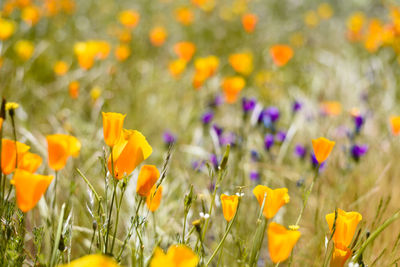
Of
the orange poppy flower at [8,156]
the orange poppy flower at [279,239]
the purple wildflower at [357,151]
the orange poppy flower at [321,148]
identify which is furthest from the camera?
the purple wildflower at [357,151]

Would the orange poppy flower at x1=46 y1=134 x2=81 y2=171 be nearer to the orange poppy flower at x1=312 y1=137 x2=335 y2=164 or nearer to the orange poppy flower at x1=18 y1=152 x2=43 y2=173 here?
the orange poppy flower at x1=18 y1=152 x2=43 y2=173

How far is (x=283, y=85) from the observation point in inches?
157

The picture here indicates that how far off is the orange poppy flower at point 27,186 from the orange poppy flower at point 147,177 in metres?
0.22

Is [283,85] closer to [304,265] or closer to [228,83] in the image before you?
[228,83]

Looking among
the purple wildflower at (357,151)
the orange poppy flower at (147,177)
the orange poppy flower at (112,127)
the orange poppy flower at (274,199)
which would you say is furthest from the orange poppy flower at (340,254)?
the purple wildflower at (357,151)

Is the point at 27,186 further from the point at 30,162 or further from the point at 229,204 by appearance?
the point at 229,204

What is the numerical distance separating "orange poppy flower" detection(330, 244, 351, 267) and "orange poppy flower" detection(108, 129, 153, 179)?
0.50 meters

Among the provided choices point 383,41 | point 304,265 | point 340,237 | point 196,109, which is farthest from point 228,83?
point 383,41

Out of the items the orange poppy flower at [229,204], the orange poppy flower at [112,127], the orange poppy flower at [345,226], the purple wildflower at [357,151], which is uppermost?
the orange poppy flower at [112,127]

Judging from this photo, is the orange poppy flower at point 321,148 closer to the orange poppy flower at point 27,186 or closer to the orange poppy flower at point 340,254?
the orange poppy flower at point 340,254

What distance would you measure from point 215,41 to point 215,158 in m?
3.05

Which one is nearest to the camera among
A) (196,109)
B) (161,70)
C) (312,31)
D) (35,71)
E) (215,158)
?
(215,158)

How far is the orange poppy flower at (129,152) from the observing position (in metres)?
0.99

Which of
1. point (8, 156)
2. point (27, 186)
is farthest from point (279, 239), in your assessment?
point (8, 156)
